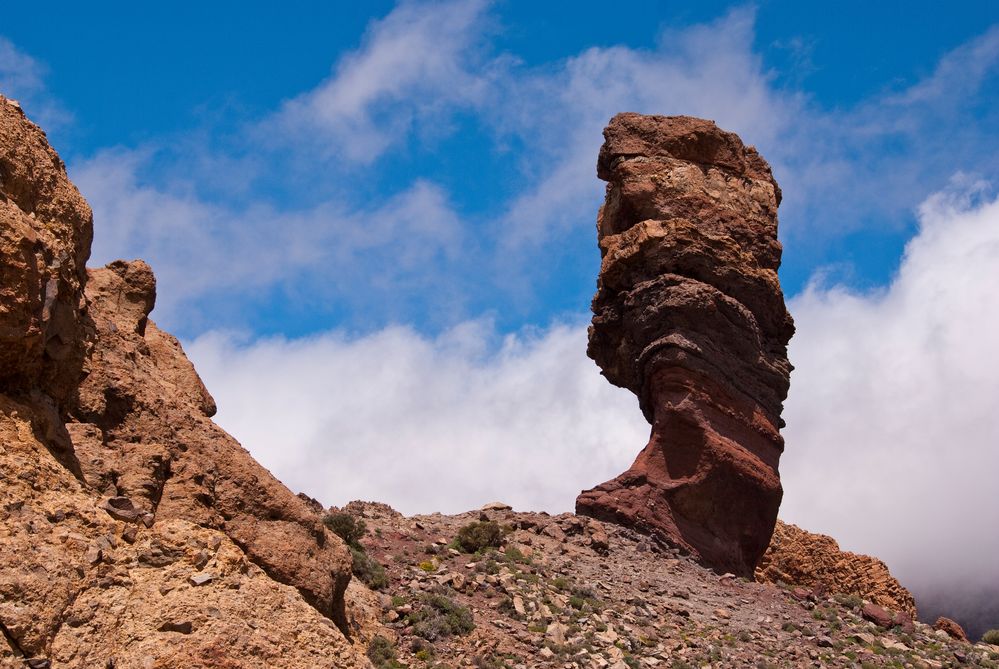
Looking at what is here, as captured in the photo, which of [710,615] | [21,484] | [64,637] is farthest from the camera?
[710,615]

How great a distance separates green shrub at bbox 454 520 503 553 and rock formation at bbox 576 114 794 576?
560cm

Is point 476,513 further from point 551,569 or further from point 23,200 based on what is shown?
point 23,200

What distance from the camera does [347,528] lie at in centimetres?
2239

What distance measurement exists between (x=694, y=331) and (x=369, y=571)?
14737 mm

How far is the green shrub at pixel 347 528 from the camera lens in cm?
2211

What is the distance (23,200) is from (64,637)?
481cm

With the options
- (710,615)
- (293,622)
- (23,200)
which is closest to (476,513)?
(710,615)

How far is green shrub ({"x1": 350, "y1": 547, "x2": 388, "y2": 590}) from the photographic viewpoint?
19.6 metres

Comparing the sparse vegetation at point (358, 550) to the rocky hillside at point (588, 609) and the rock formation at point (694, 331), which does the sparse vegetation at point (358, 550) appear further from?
the rock formation at point (694, 331)

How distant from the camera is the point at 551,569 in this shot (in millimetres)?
23500

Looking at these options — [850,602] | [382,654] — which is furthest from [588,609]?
[850,602]

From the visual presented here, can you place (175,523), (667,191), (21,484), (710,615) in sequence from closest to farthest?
1. (21,484)
2. (175,523)
3. (710,615)
4. (667,191)

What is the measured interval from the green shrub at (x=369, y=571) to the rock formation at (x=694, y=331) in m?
10.4

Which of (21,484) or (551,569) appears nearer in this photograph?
(21,484)
